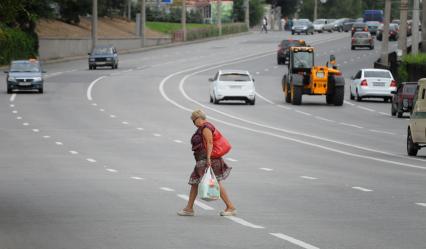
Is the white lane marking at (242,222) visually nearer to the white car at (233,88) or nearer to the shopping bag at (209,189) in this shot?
the shopping bag at (209,189)

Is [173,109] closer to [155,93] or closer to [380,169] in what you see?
[155,93]

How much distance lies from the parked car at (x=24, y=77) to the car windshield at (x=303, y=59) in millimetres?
12910

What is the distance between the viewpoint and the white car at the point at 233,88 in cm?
5444

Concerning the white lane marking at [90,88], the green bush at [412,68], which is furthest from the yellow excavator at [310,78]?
the white lane marking at [90,88]

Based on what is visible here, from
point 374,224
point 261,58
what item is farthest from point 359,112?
point 261,58

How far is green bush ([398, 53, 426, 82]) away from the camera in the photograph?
61.2 m

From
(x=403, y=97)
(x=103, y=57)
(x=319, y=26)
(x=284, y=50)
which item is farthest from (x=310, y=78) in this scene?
(x=319, y=26)

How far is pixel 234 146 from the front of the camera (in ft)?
110

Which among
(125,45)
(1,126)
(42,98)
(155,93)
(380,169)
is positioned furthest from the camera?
(125,45)

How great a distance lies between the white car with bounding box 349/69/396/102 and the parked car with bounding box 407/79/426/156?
2712 centimetres

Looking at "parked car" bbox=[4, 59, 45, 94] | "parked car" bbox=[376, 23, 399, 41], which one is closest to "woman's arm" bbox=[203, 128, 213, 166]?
"parked car" bbox=[4, 59, 45, 94]

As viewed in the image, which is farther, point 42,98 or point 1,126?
point 42,98

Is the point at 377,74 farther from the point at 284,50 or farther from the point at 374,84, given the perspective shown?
the point at 284,50

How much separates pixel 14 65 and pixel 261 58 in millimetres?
40547
